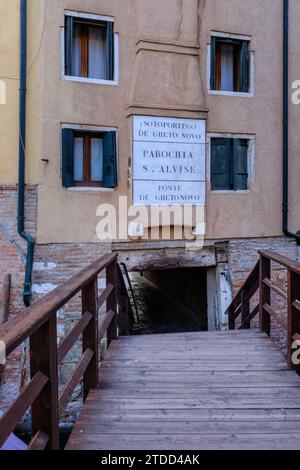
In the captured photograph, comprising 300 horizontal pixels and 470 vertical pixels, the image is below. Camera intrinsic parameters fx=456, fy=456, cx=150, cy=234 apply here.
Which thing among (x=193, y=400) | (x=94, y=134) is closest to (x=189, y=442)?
(x=193, y=400)

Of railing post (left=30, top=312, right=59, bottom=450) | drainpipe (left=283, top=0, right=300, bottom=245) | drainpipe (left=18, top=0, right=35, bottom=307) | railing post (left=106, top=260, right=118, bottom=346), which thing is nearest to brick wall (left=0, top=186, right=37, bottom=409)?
drainpipe (left=18, top=0, right=35, bottom=307)

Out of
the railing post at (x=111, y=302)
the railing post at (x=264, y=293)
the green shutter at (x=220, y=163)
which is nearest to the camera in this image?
the railing post at (x=111, y=302)

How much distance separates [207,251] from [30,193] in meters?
3.49

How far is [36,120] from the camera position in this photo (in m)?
7.71

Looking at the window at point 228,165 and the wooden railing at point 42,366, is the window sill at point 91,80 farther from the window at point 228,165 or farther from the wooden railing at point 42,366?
the wooden railing at point 42,366

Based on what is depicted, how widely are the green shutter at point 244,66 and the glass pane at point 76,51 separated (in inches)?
124

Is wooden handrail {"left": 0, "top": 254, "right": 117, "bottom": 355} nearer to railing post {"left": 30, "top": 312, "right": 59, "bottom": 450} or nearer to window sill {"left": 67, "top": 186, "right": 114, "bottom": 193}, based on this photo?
railing post {"left": 30, "top": 312, "right": 59, "bottom": 450}

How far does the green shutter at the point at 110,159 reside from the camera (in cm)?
802

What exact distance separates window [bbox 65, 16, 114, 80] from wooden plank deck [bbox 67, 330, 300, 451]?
527cm

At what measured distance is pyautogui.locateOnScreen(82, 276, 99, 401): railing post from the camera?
3.43 metres

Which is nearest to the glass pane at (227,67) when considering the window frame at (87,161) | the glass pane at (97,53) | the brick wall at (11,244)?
the glass pane at (97,53)

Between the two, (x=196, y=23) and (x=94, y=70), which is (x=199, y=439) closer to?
(x=94, y=70)

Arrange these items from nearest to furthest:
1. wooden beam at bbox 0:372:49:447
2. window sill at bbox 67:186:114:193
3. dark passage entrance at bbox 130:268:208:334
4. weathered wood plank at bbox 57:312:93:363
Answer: wooden beam at bbox 0:372:49:447 → weathered wood plank at bbox 57:312:93:363 → window sill at bbox 67:186:114:193 → dark passage entrance at bbox 130:268:208:334
